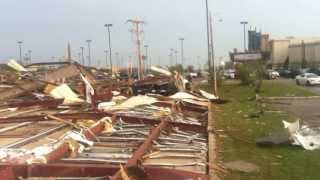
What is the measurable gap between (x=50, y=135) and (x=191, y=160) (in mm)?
3490

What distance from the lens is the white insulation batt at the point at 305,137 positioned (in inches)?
551

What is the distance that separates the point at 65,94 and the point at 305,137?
13.3 meters

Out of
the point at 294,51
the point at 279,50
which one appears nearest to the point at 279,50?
the point at 279,50

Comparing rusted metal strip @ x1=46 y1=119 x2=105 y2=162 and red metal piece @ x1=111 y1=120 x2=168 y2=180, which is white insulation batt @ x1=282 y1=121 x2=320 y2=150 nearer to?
red metal piece @ x1=111 y1=120 x2=168 y2=180

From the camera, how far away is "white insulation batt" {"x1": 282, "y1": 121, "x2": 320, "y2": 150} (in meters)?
14.0

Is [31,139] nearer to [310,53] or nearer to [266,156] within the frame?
[266,156]

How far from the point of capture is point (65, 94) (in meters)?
25.6

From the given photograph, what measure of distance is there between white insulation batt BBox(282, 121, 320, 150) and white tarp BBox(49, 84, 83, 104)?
10574mm

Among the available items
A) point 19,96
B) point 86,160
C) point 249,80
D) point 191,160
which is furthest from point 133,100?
point 249,80

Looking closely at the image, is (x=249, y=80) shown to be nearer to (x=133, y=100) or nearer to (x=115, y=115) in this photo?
(x=133, y=100)

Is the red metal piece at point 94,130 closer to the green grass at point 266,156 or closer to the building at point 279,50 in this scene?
the green grass at point 266,156

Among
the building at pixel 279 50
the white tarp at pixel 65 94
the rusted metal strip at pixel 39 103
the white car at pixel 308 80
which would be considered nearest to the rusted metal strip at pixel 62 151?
the rusted metal strip at pixel 39 103

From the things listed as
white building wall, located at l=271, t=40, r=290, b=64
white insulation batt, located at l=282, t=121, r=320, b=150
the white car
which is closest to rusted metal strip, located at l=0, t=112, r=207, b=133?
white insulation batt, located at l=282, t=121, r=320, b=150

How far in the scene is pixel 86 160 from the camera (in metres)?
9.70
